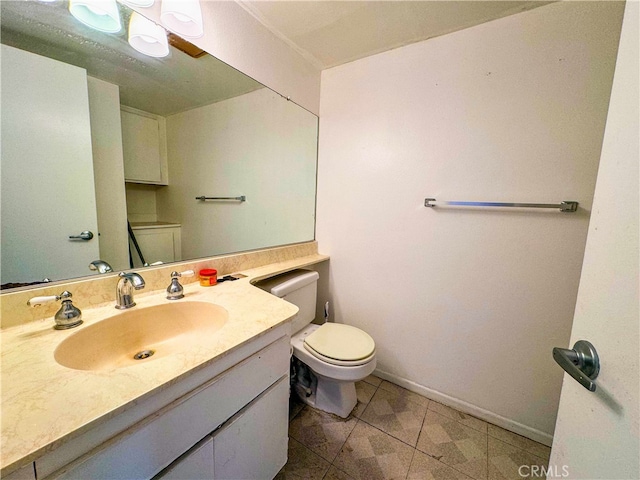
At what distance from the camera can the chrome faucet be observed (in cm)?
80

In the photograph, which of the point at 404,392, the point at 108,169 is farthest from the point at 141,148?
the point at 404,392

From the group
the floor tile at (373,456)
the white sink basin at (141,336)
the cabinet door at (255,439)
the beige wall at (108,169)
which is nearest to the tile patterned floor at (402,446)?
the floor tile at (373,456)

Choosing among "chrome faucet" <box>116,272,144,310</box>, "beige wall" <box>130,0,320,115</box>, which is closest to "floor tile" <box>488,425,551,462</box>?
"chrome faucet" <box>116,272,144,310</box>

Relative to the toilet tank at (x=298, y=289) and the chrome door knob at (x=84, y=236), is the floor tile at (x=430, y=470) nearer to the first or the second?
the toilet tank at (x=298, y=289)

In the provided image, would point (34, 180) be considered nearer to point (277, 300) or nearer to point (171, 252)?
point (171, 252)

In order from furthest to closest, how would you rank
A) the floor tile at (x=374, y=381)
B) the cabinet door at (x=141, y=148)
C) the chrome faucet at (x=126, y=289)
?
the floor tile at (x=374, y=381), the cabinet door at (x=141, y=148), the chrome faucet at (x=126, y=289)

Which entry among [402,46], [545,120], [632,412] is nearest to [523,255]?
[545,120]

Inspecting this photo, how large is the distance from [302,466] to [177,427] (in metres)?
0.82

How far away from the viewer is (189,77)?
115 centimetres

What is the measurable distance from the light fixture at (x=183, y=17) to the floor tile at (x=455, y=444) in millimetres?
2146

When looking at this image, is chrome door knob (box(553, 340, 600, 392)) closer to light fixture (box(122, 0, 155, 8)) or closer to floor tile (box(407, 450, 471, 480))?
floor tile (box(407, 450, 471, 480))

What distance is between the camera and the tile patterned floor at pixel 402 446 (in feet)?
3.56

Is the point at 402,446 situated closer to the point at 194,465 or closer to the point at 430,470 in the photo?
the point at 430,470

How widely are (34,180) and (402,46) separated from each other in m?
1.78
